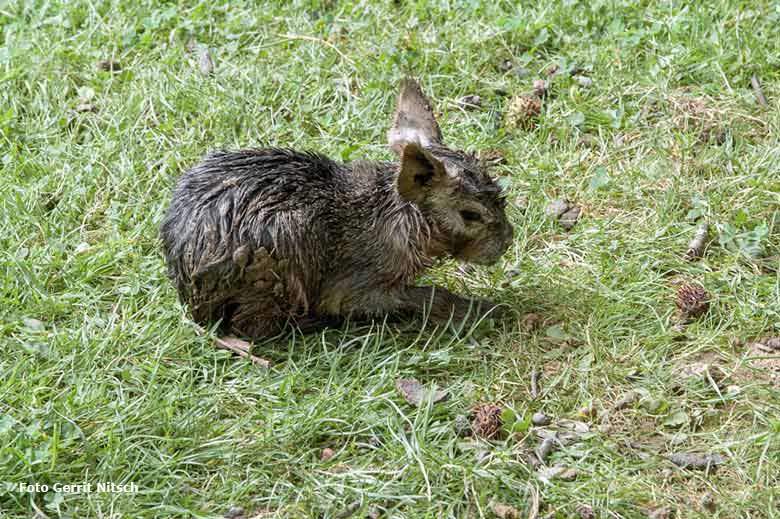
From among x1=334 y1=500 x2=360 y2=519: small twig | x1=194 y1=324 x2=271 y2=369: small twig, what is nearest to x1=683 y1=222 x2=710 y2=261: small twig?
x1=194 y1=324 x2=271 y2=369: small twig

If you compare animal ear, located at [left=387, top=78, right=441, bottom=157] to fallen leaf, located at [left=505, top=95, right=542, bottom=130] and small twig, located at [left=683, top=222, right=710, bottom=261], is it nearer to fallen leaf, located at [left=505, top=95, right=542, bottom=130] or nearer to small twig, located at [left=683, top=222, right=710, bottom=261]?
fallen leaf, located at [left=505, top=95, right=542, bottom=130]

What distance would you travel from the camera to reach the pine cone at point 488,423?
4.37 meters

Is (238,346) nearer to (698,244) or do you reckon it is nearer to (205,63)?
(698,244)

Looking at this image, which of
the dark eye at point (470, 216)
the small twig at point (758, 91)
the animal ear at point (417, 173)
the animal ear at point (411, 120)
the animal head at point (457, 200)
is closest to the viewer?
the animal ear at point (417, 173)

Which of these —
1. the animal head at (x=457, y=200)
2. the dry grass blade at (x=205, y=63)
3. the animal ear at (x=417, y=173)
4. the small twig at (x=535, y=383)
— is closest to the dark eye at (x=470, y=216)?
the animal head at (x=457, y=200)

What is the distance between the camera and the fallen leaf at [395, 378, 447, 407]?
4.54 m

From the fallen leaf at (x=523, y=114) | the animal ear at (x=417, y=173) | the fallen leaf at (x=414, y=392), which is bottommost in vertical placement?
the fallen leaf at (x=414, y=392)

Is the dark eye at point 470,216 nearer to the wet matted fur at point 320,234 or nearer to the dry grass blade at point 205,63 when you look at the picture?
the wet matted fur at point 320,234

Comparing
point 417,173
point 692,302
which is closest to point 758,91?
point 692,302

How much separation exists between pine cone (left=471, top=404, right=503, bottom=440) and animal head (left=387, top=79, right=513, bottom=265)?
866 mm

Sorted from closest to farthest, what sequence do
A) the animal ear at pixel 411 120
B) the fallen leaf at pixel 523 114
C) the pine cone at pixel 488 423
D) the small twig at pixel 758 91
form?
1. the pine cone at pixel 488 423
2. the animal ear at pixel 411 120
3. the small twig at pixel 758 91
4. the fallen leaf at pixel 523 114

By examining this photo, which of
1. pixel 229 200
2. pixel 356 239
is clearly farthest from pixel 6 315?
pixel 356 239

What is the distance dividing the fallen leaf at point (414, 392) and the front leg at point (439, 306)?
1.34ft

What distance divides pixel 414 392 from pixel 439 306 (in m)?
0.53
